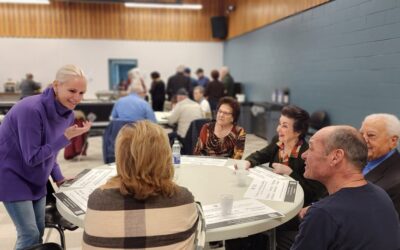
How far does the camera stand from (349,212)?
3.80ft

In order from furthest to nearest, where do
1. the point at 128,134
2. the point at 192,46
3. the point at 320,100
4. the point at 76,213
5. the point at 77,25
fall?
the point at 192,46 → the point at 77,25 → the point at 320,100 → the point at 76,213 → the point at 128,134

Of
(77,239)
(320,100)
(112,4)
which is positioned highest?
(112,4)

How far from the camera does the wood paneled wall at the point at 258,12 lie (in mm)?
6395

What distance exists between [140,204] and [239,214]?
656 millimetres

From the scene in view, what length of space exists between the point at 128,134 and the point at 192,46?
1038 cm

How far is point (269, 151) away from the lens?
8.95ft

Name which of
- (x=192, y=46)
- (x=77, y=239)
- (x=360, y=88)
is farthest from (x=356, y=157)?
(x=192, y=46)

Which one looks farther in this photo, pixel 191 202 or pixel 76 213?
pixel 76 213

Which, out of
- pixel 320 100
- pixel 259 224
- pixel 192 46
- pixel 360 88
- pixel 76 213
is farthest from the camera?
pixel 192 46

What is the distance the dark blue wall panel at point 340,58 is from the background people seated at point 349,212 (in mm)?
→ 3020

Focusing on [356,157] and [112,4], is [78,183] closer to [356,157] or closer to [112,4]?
[356,157]

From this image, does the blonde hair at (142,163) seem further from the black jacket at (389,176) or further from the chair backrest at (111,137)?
the chair backrest at (111,137)

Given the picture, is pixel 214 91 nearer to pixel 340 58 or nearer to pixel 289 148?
pixel 340 58

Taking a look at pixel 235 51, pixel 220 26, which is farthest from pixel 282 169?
pixel 220 26
